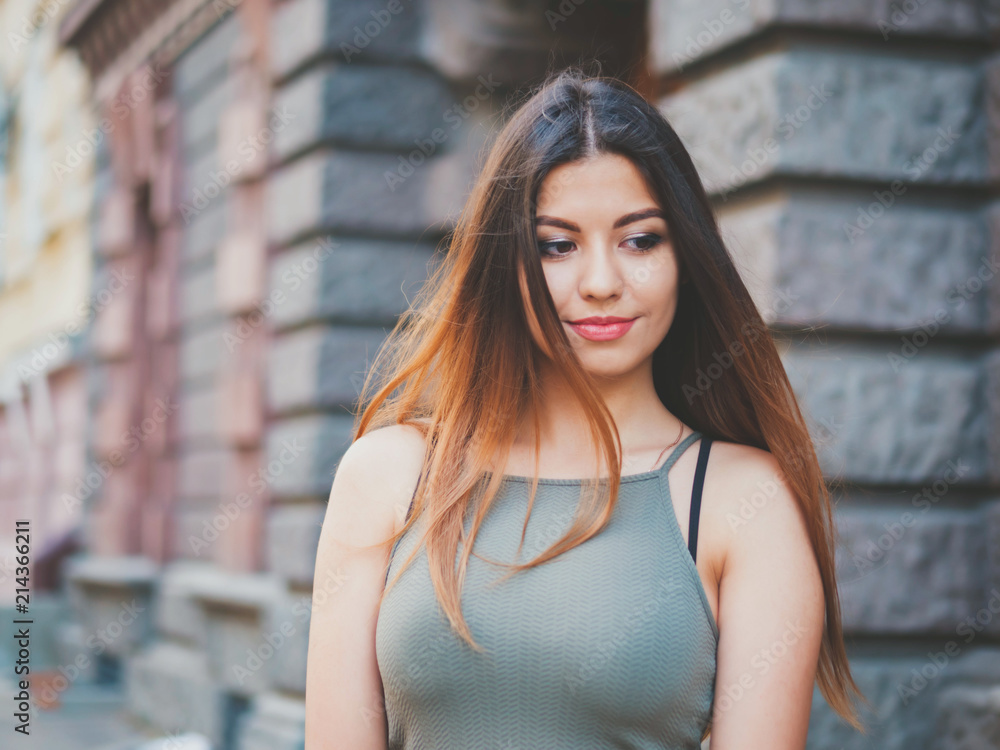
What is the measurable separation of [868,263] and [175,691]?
510 cm

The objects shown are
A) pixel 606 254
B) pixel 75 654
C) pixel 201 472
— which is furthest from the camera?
pixel 75 654

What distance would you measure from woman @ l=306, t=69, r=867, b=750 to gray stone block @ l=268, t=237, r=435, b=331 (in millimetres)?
2796

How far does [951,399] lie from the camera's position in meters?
2.95

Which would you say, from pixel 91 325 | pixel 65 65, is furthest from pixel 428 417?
pixel 65 65

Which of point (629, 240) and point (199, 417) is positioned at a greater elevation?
point (629, 240)

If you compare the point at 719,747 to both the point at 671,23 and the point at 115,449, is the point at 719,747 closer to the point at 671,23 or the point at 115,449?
the point at 671,23

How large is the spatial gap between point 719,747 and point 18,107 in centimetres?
1247

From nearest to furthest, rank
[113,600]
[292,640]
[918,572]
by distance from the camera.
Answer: [918,572], [292,640], [113,600]

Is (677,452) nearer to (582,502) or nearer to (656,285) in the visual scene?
(582,502)

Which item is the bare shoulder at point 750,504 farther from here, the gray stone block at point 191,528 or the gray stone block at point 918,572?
the gray stone block at point 191,528

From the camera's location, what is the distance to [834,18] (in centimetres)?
297

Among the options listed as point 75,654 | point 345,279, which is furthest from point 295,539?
point 75,654

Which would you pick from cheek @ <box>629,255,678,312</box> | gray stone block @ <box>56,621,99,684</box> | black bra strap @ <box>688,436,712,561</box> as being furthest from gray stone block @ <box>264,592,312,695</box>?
gray stone block @ <box>56,621,99,684</box>

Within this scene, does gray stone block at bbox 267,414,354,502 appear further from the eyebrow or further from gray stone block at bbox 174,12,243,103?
the eyebrow
